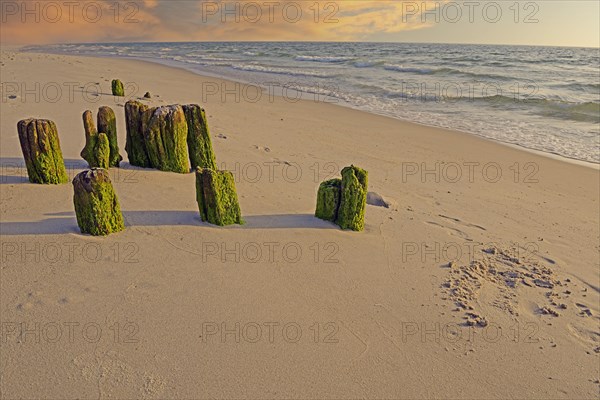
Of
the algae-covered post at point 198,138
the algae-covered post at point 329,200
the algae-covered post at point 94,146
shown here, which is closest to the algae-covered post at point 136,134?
the algae-covered post at point 94,146

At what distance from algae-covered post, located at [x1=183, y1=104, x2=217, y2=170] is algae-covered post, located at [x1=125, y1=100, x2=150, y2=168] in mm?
626

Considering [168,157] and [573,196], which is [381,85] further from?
[168,157]

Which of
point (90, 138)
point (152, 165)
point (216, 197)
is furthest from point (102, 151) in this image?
point (216, 197)

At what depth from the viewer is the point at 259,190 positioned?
629 centimetres

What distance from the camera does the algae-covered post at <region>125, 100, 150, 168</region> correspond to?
6225mm

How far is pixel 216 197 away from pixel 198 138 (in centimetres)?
188

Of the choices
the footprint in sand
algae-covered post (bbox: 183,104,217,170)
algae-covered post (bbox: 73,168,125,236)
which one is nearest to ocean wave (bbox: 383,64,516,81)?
the footprint in sand

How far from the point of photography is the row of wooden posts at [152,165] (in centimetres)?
441

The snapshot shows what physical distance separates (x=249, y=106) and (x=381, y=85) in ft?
33.3

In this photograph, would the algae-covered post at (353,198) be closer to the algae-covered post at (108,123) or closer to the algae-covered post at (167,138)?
the algae-covered post at (167,138)

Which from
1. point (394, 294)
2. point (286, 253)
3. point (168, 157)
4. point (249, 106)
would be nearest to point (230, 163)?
point (168, 157)

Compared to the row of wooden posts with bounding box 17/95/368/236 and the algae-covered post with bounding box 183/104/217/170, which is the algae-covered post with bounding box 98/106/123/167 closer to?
the row of wooden posts with bounding box 17/95/368/236

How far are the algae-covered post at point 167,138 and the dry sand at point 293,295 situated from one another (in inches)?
8.1

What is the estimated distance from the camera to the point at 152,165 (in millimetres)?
6453
